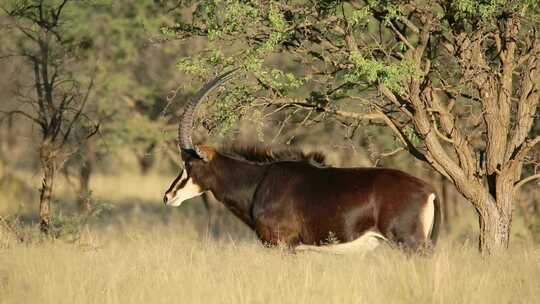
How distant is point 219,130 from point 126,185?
2158 cm

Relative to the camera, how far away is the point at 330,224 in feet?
33.7

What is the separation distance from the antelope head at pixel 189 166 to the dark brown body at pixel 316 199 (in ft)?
0.06

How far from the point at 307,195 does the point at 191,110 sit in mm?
1827

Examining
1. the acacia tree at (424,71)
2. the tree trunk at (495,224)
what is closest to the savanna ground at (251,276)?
the tree trunk at (495,224)

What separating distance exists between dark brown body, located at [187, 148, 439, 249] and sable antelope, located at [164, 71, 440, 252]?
0.01 metres

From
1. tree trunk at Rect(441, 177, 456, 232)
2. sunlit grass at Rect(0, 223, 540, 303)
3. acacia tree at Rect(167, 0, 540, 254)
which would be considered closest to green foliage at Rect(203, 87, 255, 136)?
acacia tree at Rect(167, 0, 540, 254)

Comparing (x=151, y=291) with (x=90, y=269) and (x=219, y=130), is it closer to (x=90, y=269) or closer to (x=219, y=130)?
Answer: (x=90, y=269)

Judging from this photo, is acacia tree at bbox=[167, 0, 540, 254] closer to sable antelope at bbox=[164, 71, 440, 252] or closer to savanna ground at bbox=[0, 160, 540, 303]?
sable antelope at bbox=[164, 71, 440, 252]

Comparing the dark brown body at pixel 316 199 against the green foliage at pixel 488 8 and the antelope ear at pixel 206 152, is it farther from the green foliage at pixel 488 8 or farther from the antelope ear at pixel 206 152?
the green foliage at pixel 488 8

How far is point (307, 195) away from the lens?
34.8 feet

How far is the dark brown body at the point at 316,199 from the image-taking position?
32.6 feet

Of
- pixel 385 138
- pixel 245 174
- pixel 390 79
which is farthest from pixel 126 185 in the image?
pixel 390 79

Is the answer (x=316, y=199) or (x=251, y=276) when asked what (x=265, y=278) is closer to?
(x=251, y=276)

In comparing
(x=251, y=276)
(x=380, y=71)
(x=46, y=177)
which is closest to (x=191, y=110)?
(x=380, y=71)
